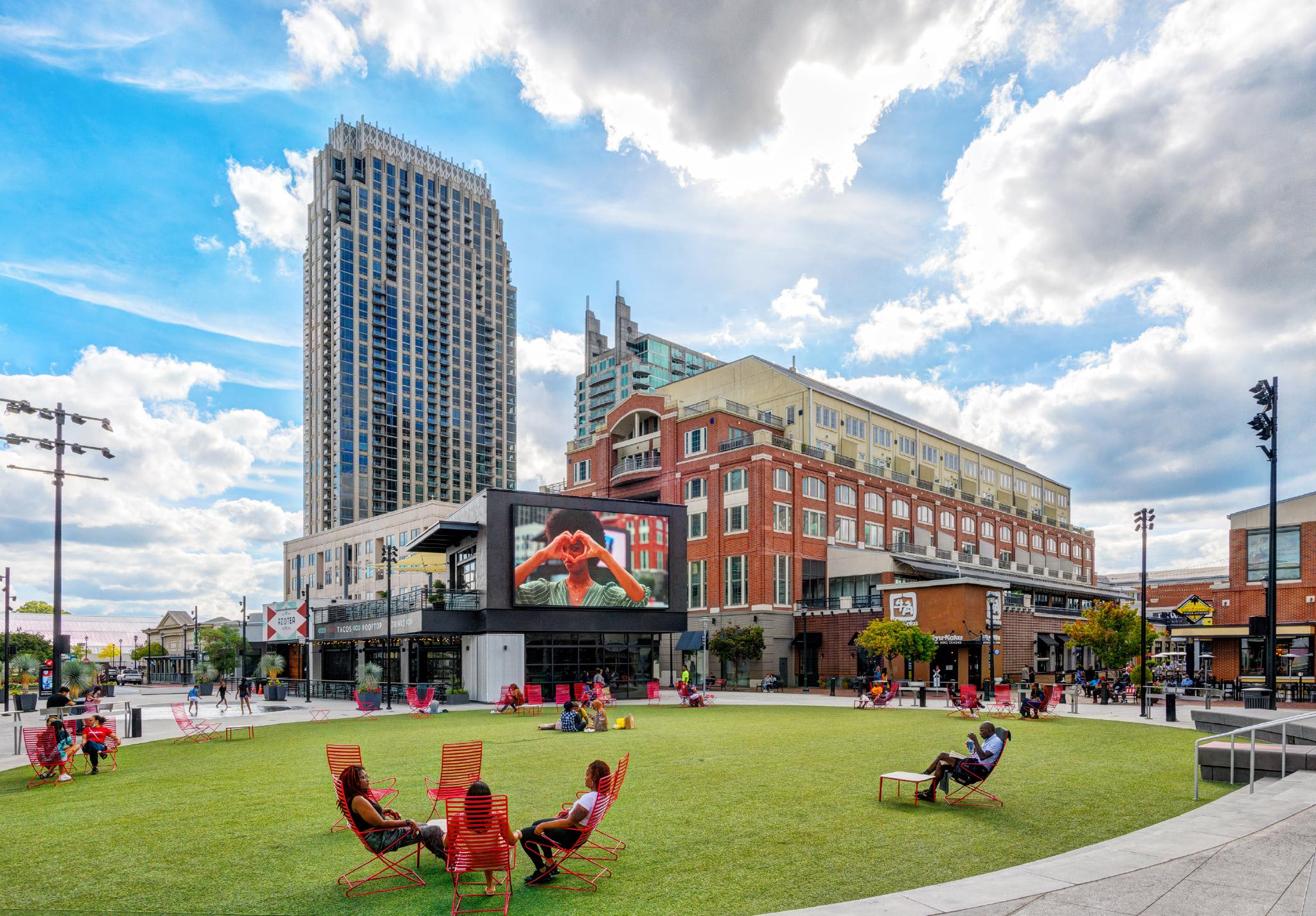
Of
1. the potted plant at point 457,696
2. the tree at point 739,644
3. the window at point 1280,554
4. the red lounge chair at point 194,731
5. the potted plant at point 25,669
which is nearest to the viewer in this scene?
the red lounge chair at point 194,731

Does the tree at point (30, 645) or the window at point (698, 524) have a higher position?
the window at point (698, 524)

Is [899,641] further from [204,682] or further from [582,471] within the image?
[204,682]

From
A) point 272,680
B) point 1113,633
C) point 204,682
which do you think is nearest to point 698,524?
point 1113,633

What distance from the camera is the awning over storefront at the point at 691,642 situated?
45.9 m

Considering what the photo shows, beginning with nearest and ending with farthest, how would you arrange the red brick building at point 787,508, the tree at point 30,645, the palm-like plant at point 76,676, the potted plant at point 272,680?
the potted plant at point 272,680 < the palm-like plant at point 76,676 < the red brick building at point 787,508 < the tree at point 30,645

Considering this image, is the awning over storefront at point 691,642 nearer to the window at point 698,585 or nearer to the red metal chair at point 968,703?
the window at point 698,585

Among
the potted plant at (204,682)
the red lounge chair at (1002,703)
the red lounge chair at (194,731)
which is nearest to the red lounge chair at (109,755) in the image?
the red lounge chair at (194,731)

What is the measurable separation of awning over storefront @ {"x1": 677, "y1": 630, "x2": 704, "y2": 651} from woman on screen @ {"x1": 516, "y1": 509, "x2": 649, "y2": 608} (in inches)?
158

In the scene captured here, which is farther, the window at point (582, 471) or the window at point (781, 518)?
the window at point (582, 471)

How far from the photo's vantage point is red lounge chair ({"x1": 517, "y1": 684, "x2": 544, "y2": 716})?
110 feet

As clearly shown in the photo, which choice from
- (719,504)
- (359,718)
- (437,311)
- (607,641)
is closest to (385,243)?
(437,311)

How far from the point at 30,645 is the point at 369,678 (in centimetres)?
7832

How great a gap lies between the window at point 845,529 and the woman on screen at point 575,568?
74.7ft

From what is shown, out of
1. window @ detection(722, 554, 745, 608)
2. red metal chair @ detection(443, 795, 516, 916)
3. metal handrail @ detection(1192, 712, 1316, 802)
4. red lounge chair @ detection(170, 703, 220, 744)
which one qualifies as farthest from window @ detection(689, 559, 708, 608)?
red metal chair @ detection(443, 795, 516, 916)
